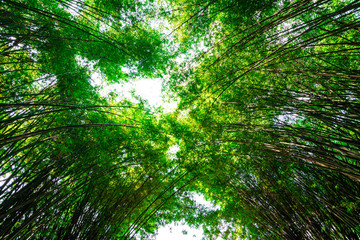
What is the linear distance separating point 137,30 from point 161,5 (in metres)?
0.87

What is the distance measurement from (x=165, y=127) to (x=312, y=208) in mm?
3462

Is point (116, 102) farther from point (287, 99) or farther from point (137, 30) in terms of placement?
point (287, 99)

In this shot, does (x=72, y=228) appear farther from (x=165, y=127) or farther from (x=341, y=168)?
(x=341, y=168)

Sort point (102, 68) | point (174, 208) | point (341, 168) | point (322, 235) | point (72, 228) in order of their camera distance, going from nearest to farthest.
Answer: point (341, 168), point (322, 235), point (72, 228), point (102, 68), point (174, 208)

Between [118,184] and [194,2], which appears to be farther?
[118,184]

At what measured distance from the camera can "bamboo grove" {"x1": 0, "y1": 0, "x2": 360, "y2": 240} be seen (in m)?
2.71

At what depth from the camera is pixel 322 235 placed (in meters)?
2.87

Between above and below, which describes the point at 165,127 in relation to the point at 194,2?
below

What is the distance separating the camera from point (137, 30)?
153 inches

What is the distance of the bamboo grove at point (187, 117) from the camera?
2.71 metres

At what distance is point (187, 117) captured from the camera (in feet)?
15.1

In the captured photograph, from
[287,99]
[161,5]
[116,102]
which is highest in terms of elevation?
[161,5]

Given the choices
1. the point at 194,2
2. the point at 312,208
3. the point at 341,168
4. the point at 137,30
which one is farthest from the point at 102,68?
the point at 312,208

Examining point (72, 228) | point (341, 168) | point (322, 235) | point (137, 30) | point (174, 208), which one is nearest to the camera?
point (341, 168)
